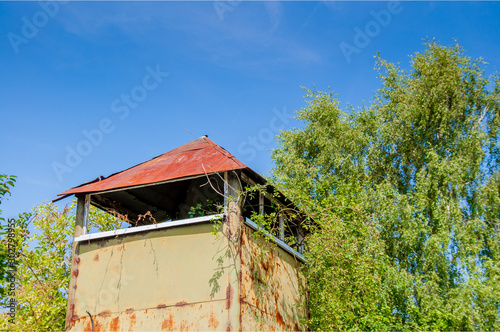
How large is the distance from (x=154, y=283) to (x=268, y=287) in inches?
93.1

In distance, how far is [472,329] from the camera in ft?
56.0

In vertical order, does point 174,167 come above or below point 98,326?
above

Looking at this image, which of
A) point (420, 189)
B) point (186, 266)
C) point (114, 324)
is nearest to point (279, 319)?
point (186, 266)

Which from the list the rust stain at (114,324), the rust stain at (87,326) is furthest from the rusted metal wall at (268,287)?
the rust stain at (87,326)

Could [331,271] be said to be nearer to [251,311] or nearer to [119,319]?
[251,311]

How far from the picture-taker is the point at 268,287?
1076 centimetres

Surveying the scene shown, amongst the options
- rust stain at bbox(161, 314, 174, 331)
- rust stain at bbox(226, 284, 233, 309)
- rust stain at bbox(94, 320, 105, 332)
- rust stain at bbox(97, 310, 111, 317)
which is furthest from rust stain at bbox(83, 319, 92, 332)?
rust stain at bbox(226, 284, 233, 309)

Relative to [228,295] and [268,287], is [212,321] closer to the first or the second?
[228,295]

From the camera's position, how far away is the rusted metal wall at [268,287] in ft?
32.3

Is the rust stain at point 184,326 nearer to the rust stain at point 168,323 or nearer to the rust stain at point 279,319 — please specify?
the rust stain at point 168,323

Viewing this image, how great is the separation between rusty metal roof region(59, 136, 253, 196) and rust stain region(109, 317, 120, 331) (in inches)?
105

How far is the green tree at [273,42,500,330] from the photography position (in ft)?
57.3

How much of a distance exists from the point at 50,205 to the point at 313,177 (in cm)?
1279

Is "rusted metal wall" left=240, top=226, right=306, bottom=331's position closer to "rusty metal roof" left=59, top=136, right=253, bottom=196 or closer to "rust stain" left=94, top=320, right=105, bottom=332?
"rusty metal roof" left=59, top=136, right=253, bottom=196
